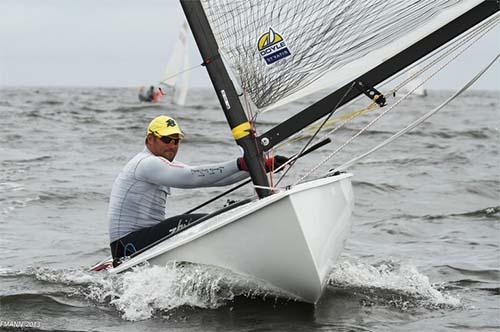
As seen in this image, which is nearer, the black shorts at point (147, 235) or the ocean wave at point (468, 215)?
the black shorts at point (147, 235)

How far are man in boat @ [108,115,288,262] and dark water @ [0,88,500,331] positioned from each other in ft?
1.10

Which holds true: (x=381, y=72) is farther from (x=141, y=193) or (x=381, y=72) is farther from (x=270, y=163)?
(x=141, y=193)

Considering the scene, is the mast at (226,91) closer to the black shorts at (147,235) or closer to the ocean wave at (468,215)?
the black shorts at (147,235)

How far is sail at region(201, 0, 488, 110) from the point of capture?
→ 4992 millimetres

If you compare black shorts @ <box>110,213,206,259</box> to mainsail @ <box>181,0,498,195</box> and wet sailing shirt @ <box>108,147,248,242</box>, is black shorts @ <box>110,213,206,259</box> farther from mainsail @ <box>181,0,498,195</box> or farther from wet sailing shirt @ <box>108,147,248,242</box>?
mainsail @ <box>181,0,498,195</box>

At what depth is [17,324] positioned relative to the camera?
494 centimetres

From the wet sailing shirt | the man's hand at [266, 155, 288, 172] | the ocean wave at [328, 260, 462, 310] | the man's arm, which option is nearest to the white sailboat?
the man's hand at [266, 155, 288, 172]

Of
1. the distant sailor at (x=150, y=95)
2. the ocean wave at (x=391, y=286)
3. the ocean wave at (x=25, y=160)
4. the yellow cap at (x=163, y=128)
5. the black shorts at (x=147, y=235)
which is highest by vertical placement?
the distant sailor at (x=150, y=95)

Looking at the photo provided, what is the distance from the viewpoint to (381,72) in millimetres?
4945

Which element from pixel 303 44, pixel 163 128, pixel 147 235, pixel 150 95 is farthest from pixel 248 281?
pixel 150 95

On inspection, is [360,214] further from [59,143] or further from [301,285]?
[59,143]

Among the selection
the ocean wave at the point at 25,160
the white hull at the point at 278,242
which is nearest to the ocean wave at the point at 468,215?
the white hull at the point at 278,242

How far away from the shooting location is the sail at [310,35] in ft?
16.4

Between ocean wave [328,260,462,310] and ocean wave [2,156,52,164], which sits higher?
ocean wave [2,156,52,164]
